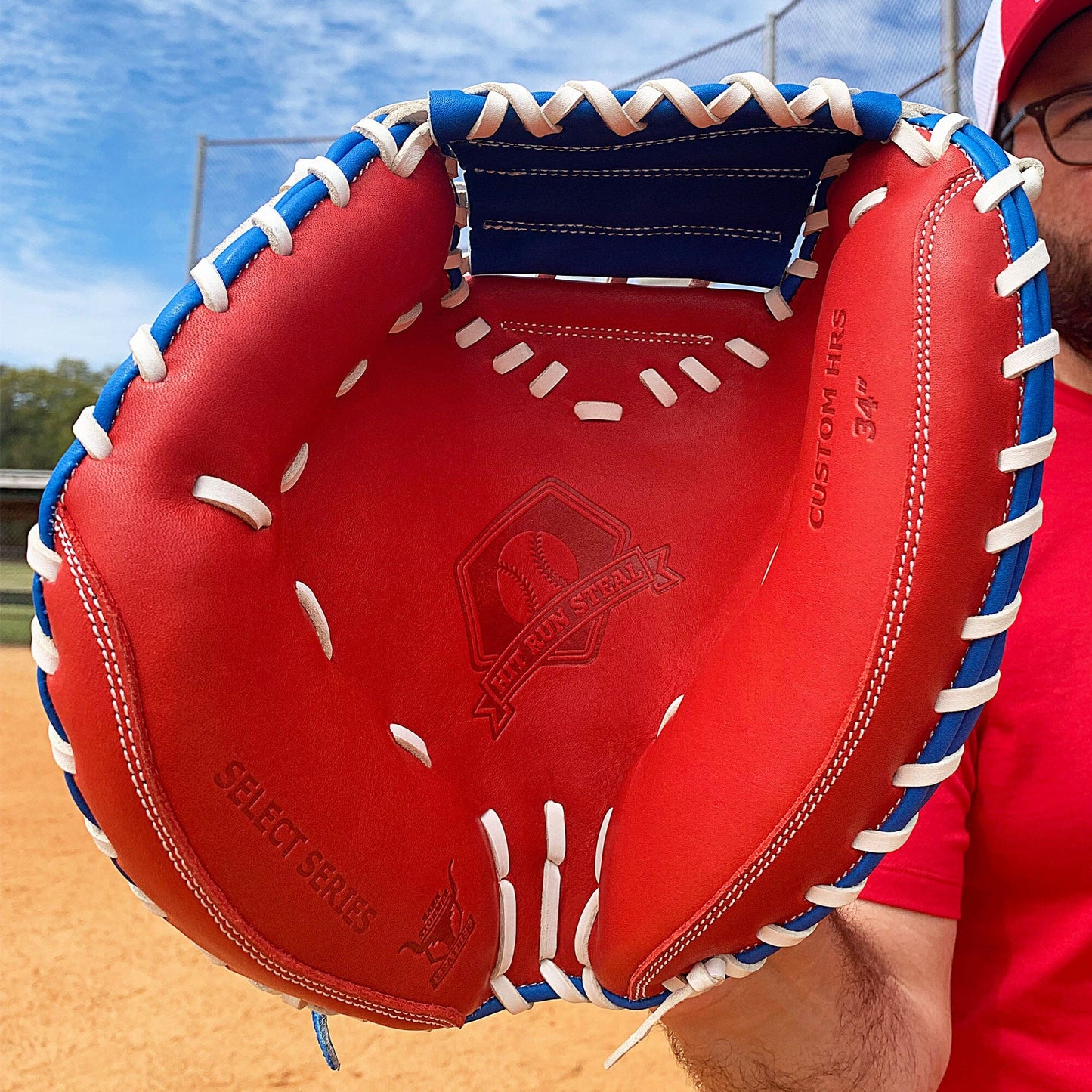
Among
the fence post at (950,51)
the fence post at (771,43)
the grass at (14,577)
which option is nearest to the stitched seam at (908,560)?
the fence post at (950,51)

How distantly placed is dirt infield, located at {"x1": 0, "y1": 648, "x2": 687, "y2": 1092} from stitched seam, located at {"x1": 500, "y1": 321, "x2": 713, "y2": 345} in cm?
234

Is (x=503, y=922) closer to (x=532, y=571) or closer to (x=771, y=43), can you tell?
(x=532, y=571)

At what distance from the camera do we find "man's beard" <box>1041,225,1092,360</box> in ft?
3.46

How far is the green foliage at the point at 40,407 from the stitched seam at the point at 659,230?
30.6ft

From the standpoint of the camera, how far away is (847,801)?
2.03 ft

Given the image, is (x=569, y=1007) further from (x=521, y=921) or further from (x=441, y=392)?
(x=441, y=392)

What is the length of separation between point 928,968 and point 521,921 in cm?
47

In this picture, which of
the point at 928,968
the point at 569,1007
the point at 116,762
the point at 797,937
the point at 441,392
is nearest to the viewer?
the point at 116,762

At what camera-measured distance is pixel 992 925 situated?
979mm

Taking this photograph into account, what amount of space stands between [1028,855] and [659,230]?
28.0 inches

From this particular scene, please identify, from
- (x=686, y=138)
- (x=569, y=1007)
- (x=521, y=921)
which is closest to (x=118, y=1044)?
(x=569, y=1007)

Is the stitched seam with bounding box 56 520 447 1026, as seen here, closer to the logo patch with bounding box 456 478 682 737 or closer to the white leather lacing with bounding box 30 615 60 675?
the white leather lacing with bounding box 30 615 60 675

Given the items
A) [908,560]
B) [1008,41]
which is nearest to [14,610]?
[1008,41]

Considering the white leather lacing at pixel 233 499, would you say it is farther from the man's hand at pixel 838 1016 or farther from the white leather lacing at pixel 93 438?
the man's hand at pixel 838 1016
